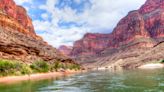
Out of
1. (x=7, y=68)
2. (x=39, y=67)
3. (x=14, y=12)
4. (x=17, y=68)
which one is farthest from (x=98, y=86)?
(x=14, y=12)

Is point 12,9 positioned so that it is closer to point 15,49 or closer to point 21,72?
point 15,49

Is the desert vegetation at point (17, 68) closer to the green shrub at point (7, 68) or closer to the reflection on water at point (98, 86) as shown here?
the green shrub at point (7, 68)

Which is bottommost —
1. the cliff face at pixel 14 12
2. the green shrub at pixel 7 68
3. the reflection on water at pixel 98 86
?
the reflection on water at pixel 98 86

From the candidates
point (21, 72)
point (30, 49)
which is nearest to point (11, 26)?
point (30, 49)

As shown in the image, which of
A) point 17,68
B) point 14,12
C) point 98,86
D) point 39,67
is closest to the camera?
point 98,86

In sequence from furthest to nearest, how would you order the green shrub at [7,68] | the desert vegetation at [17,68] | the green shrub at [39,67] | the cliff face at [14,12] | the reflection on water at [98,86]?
the cliff face at [14,12]
the green shrub at [39,67]
the desert vegetation at [17,68]
the green shrub at [7,68]
the reflection on water at [98,86]

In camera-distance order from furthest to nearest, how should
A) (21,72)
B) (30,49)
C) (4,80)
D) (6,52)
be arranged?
(30,49) → (6,52) → (21,72) → (4,80)

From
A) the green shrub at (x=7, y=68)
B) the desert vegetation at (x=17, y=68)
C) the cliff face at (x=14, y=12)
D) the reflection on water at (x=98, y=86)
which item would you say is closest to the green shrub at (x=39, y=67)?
the desert vegetation at (x=17, y=68)

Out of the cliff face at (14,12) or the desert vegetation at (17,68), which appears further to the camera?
the cliff face at (14,12)

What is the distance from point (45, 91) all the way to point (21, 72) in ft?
115

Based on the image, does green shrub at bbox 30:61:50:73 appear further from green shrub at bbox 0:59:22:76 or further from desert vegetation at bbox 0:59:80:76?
green shrub at bbox 0:59:22:76

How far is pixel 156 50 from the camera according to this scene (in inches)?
7141

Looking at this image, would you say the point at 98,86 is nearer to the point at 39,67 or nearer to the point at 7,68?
the point at 7,68

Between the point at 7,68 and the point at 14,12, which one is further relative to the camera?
the point at 14,12
